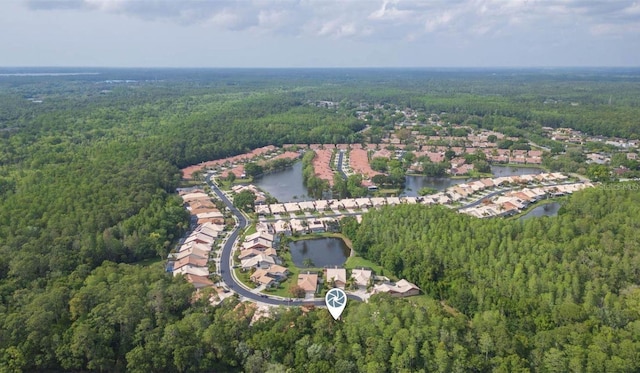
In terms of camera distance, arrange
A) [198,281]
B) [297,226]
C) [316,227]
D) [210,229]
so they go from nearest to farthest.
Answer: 1. [198,281]
2. [210,229]
3. [316,227]
4. [297,226]

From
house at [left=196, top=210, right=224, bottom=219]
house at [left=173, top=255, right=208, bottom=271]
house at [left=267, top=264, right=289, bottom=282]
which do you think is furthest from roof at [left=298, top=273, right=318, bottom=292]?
house at [left=196, top=210, right=224, bottom=219]

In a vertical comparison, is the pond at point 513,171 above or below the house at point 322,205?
below

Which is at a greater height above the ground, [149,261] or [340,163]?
[340,163]

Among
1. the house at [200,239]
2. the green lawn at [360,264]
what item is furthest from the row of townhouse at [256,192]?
the green lawn at [360,264]

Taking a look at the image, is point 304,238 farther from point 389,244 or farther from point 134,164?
point 134,164

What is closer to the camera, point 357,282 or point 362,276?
point 357,282

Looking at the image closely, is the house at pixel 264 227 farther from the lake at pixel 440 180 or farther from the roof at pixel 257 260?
the lake at pixel 440 180

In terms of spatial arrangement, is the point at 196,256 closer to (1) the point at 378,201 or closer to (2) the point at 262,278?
(2) the point at 262,278

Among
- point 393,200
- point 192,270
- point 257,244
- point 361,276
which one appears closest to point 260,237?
point 257,244
